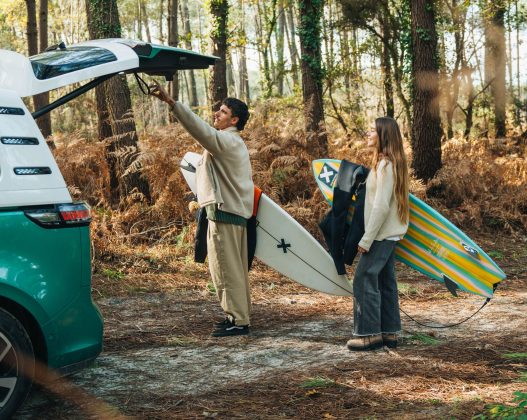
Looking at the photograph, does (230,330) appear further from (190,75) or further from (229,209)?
(190,75)

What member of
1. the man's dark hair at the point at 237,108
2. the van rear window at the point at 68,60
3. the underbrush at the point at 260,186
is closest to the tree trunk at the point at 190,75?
the underbrush at the point at 260,186

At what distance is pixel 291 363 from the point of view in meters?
5.39

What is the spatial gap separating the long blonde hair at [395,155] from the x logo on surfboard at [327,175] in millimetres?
1128

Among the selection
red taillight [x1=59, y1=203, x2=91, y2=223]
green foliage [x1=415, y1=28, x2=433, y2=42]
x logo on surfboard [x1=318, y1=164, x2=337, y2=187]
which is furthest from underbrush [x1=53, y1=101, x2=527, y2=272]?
red taillight [x1=59, y1=203, x2=91, y2=223]

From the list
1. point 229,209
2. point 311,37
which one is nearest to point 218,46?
point 311,37

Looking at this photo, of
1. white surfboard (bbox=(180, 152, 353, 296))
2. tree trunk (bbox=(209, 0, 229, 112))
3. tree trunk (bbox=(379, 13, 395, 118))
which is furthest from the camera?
tree trunk (bbox=(379, 13, 395, 118))

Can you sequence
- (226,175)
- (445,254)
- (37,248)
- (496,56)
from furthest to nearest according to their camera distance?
(496,56)
(445,254)
(226,175)
(37,248)

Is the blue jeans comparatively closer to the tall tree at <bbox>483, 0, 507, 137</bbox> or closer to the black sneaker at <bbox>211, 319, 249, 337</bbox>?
the black sneaker at <bbox>211, 319, 249, 337</bbox>

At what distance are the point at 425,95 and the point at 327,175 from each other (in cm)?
703

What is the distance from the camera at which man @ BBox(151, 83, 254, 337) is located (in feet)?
20.3

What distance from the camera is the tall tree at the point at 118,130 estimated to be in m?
10.9

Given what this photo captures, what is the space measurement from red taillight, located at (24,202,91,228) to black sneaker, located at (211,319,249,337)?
8.09 feet

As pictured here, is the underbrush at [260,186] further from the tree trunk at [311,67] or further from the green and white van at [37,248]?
the green and white van at [37,248]

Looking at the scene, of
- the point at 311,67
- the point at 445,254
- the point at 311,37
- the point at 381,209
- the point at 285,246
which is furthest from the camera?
the point at 311,37
